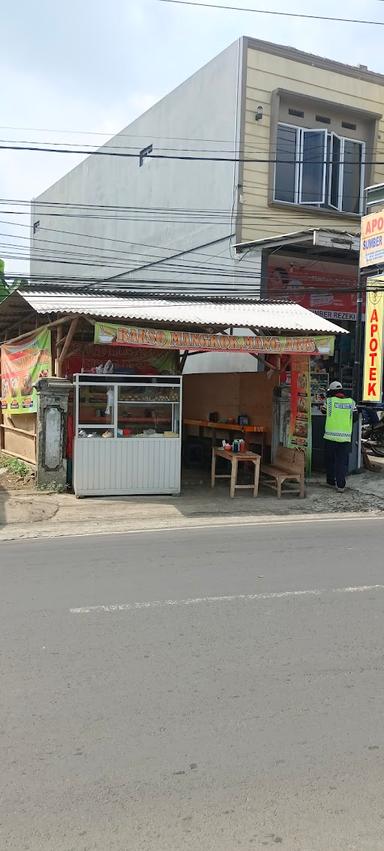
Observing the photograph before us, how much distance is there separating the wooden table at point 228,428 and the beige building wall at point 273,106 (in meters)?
4.78

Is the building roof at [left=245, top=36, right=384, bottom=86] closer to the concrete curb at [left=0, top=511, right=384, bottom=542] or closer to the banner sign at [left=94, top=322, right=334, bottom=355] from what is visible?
the banner sign at [left=94, top=322, right=334, bottom=355]

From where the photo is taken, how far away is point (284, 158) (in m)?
17.8

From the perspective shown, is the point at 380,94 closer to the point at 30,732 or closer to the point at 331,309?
the point at 331,309

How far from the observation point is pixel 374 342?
15.0m

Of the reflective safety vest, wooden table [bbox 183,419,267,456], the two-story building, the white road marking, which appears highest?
the two-story building

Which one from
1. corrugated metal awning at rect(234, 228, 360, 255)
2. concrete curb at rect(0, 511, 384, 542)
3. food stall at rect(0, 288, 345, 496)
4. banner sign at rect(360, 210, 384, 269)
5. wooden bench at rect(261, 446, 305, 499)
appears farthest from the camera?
corrugated metal awning at rect(234, 228, 360, 255)

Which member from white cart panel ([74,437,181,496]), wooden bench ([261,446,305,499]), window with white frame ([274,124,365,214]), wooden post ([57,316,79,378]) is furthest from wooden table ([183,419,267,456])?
window with white frame ([274,124,365,214])

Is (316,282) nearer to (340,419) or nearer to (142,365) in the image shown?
(340,419)

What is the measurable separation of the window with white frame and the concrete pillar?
9.19 meters

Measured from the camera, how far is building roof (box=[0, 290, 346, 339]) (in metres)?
11.2

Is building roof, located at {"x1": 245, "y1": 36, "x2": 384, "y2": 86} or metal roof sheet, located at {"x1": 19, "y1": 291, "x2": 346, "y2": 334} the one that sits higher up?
building roof, located at {"x1": 245, "y1": 36, "x2": 384, "y2": 86}

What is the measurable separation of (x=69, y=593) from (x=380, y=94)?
17782mm

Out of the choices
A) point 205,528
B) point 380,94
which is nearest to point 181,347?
point 205,528

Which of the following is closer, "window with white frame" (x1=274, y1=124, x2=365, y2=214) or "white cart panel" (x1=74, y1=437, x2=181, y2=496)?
"white cart panel" (x1=74, y1=437, x2=181, y2=496)
